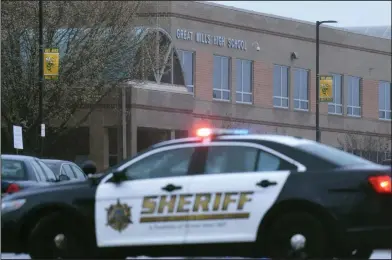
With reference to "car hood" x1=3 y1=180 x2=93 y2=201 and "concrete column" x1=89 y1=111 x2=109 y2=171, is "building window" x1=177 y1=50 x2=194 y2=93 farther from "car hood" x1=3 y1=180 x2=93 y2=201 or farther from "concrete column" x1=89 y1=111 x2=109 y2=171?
"car hood" x1=3 y1=180 x2=93 y2=201

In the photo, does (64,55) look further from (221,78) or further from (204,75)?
(221,78)

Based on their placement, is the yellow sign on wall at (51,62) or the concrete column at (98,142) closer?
the yellow sign on wall at (51,62)

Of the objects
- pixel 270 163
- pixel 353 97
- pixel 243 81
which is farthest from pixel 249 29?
pixel 270 163

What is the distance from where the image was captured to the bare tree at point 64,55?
38.6 m

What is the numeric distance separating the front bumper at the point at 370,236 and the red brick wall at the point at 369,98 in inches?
2137

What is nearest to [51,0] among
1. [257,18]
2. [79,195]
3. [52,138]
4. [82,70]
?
[82,70]

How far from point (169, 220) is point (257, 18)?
46328 mm

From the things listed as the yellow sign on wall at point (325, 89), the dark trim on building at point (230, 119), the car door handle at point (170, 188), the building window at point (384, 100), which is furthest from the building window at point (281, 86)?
the car door handle at point (170, 188)

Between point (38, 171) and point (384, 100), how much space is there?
173 ft

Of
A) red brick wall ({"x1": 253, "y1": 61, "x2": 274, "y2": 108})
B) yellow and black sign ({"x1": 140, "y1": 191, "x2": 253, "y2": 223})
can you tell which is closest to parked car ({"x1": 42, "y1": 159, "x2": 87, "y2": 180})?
yellow and black sign ({"x1": 140, "y1": 191, "x2": 253, "y2": 223})

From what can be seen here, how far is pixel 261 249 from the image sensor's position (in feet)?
36.2

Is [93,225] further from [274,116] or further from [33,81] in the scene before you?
[274,116]

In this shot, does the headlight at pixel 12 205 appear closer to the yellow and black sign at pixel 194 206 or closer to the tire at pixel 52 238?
the tire at pixel 52 238

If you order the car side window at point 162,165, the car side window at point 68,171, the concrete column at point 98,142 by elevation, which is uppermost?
the car side window at point 162,165
